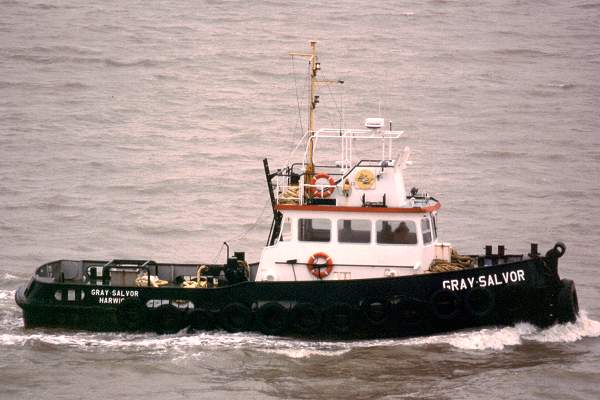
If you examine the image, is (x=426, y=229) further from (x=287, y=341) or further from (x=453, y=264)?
(x=287, y=341)

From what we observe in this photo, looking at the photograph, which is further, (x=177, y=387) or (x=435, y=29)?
(x=435, y=29)

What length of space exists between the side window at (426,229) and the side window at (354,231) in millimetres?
869

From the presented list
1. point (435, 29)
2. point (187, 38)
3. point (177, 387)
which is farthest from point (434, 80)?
point (177, 387)

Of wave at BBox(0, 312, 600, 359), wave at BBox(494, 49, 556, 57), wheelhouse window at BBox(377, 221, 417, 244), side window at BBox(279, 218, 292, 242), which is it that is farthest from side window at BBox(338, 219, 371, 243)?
wave at BBox(494, 49, 556, 57)

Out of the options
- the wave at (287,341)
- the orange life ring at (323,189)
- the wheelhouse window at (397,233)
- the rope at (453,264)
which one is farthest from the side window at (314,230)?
the rope at (453,264)

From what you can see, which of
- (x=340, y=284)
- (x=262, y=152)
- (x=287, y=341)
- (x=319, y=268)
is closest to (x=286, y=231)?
(x=319, y=268)

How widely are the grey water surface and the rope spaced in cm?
112

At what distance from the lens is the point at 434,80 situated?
3831cm

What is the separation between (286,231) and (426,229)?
7.53 ft

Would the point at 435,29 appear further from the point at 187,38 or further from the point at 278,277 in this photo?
the point at 278,277

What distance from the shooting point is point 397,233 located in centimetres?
1917

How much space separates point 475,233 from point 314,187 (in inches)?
334

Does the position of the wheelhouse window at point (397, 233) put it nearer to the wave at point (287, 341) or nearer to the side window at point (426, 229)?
the side window at point (426, 229)

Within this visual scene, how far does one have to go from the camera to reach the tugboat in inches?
732
